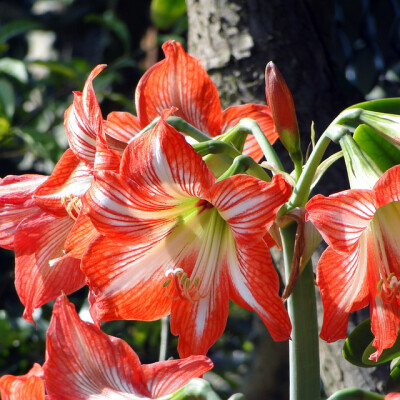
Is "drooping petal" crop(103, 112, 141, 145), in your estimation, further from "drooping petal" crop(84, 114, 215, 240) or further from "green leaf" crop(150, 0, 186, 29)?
"green leaf" crop(150, 0, 186, 29)

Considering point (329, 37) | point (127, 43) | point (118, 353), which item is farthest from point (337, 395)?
point (127, 43)

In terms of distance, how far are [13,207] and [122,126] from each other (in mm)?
170

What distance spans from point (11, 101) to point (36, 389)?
1206 millimetres

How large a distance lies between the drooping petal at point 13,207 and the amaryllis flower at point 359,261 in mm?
344

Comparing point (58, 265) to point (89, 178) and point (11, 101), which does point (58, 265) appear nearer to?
point (89, 178)

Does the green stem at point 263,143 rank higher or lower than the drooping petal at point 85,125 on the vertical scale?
lower

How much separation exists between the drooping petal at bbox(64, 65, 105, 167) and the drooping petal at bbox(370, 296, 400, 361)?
33 cm

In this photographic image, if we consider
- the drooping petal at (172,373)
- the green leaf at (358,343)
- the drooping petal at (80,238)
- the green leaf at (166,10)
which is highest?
the green leaf at (166,10)

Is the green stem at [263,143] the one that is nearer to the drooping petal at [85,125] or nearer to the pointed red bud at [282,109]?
the pointed red bud at [282,109]

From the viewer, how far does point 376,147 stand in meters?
0.69

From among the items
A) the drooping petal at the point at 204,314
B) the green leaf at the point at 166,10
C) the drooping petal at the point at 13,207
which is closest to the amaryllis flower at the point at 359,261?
the drooping petal at the point at 204,314

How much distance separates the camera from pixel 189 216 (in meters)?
0.71

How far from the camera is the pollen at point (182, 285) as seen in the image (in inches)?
25.3

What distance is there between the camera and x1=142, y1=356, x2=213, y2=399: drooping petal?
57 cm
